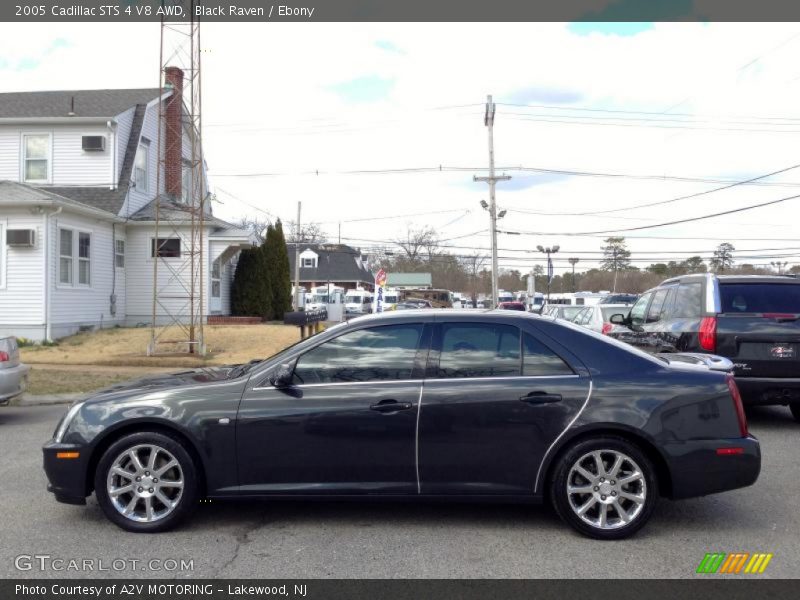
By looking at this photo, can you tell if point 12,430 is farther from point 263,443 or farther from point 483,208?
point 483,208

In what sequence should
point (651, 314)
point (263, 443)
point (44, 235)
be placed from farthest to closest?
point (44, 235) → point (651, 314) → point (263, 443)

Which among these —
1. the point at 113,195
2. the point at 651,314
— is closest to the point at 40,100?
the point at 113,195

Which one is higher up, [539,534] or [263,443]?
[263,443]

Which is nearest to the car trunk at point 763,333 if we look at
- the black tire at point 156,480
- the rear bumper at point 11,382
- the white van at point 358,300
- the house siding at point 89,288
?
the black tire at point 156,480

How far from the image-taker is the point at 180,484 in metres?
5.05

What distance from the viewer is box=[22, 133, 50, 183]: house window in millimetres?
23062

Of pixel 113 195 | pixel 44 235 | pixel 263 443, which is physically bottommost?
pixel 263 443

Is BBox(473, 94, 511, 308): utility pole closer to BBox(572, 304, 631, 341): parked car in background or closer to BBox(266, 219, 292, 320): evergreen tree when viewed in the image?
BBox(266, 219, 292, 320): evergreen tree

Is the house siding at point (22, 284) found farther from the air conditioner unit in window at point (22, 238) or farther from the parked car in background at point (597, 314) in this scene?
the parked car in background at point (597, 314)

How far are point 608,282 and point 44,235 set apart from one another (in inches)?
2689

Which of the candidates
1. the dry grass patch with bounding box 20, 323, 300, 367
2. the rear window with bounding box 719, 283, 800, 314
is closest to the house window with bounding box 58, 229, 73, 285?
the dry grass patch with bounding box 20, 323, 300, 367

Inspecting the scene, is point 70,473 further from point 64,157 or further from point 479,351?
point 64,157

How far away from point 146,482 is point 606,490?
321cm
